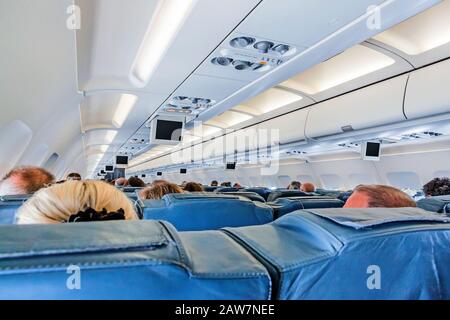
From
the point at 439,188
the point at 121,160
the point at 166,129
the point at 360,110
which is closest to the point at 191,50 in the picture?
the point at 360,110

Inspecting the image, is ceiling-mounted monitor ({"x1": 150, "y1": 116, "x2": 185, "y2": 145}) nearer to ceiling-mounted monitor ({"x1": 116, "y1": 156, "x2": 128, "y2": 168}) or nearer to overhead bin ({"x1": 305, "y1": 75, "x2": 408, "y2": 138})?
overhead bin ({"x1": 305, "y1": 75, "x2": 408, "y2": 138})

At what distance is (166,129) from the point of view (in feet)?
24.6

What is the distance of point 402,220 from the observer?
922 mm

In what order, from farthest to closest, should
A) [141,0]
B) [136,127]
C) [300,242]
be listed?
[136,127] → [141,0] → [300,242]

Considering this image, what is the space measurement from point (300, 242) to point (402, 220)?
31 centimetres

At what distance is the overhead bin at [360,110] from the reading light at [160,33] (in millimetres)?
3371

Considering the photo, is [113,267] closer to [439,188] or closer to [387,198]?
[387,198]

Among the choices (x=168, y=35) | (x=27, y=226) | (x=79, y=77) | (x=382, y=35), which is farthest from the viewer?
(x=79, y=77)

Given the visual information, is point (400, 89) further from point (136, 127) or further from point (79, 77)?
point (136, 127)

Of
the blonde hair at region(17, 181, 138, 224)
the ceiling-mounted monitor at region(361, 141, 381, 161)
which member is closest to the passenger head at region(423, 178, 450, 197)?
the ceiling-mounted monitor at region(361, 141, 381, 161)

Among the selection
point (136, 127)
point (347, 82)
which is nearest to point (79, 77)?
point (136, 127)

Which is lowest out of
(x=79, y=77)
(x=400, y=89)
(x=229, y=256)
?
(x=229, y=256)

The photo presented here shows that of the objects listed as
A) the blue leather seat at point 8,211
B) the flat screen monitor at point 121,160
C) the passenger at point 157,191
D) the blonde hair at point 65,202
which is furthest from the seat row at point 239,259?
the flat screen monitor at point 121,160

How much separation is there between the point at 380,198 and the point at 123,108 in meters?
7.20
